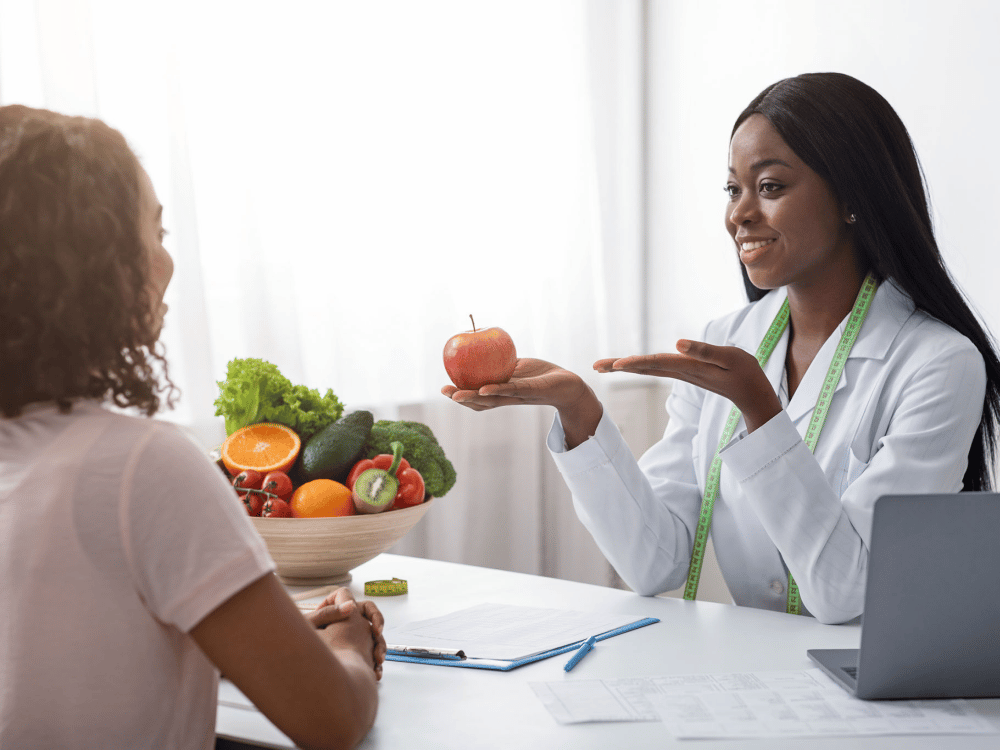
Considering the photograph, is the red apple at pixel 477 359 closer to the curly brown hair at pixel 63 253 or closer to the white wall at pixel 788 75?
the curly brown hair at pixel 63 253

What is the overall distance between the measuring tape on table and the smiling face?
831mm

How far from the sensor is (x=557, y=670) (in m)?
1.14

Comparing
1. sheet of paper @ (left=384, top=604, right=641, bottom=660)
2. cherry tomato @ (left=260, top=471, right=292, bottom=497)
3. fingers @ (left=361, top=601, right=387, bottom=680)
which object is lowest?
sheet of paper @ (left=384, top=604, right=641, bottom=660)

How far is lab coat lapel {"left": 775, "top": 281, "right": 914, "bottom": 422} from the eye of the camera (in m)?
1.59

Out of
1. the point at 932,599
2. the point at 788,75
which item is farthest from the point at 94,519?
the point at 788,75

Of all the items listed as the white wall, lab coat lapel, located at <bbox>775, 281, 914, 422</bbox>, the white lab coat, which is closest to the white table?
the white lab coat

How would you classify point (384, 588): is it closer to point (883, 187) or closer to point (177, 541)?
point (177, 541)

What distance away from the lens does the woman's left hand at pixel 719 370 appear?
1350 millimetres

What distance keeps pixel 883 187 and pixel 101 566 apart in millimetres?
1350

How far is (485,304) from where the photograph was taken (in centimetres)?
296

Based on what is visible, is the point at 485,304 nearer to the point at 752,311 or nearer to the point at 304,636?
the point at 752,311

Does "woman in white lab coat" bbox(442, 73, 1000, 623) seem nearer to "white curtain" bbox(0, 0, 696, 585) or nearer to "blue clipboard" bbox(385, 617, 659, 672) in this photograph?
"blue clipboard" bbox(385, 617, 659, 672)

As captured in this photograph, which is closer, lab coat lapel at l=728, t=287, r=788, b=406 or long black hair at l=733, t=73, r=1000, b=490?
long black hair at l=733, t=73, r=1000, b=490

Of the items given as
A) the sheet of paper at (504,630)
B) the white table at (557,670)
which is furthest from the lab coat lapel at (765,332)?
the sheet of paper at (504,630)
